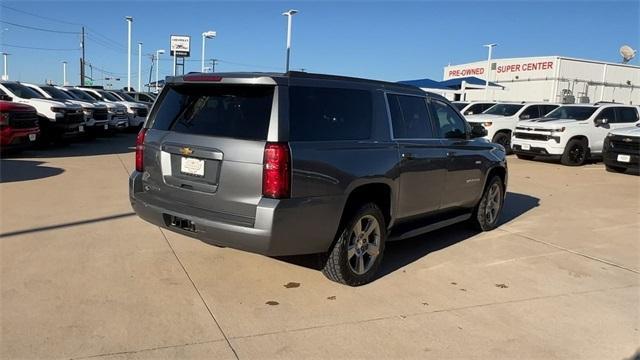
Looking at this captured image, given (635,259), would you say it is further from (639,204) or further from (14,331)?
(14,331)

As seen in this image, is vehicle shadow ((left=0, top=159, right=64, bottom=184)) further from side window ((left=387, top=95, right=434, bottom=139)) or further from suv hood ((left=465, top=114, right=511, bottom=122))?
suv hood ((left=465, top=114, right=511, bottom=122))

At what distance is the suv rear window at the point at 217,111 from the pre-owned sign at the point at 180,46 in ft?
161

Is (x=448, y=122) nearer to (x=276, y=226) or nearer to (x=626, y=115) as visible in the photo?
(x=276, y=226)

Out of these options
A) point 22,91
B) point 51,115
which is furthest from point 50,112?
point 22,91

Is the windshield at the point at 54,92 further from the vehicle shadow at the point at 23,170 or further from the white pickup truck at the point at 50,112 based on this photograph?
the vehicle shadow at the point at 23,170

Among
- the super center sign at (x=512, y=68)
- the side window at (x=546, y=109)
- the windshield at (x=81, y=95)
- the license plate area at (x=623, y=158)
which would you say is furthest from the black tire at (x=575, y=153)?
the super center sign at (x=512, y=68)

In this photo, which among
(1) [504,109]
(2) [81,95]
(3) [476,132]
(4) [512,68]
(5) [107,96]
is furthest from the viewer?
(4) [512,68]

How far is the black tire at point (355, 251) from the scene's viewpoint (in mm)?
4746

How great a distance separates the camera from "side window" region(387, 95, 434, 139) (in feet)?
17.8

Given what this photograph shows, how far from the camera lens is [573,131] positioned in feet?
51.8

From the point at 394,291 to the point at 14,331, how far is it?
296 centimetres

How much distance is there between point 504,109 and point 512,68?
2857 cm

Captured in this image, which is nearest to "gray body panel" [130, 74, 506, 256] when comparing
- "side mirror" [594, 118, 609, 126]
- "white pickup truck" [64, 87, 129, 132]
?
"side mirror" [594, 118, 609, 126]

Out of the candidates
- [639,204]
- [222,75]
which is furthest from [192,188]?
[639,204]
